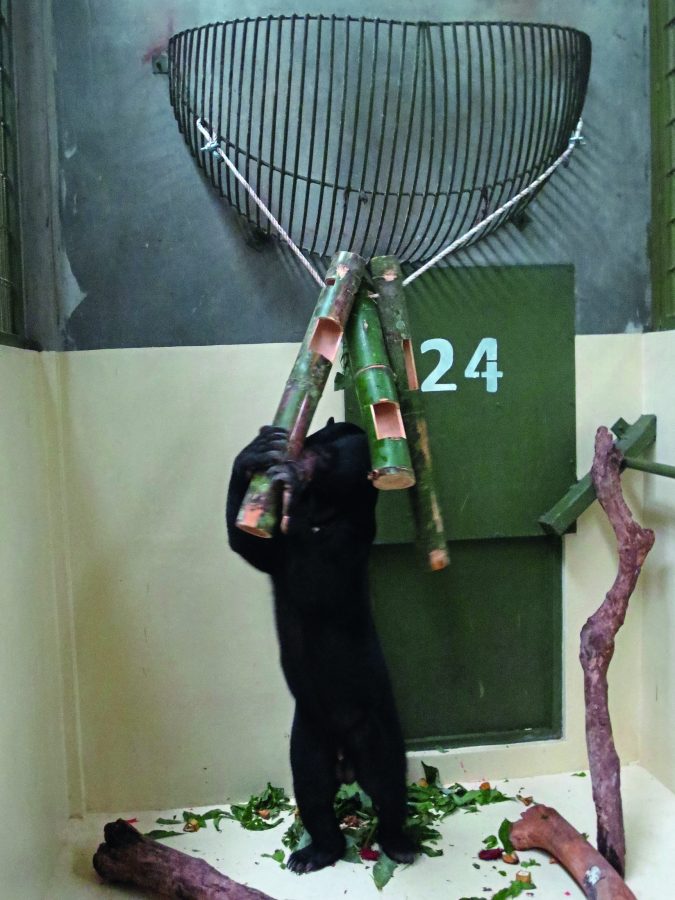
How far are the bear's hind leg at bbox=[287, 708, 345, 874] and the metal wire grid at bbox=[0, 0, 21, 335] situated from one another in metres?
1.09

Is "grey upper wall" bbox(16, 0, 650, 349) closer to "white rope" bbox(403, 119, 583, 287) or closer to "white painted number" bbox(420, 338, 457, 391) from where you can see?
"white rope" bbox(403, 119, 583, 287)

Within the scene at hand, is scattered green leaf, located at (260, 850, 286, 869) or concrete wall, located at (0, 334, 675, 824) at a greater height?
concrete wall, located at (0, 334, 675, 824)

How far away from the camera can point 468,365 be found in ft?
7.37

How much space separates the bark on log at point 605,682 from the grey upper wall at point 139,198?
0.74 meters

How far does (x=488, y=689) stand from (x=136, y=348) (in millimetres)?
1244

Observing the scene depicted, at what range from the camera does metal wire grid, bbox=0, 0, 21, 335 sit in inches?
78.3

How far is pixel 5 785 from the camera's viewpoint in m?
1.67

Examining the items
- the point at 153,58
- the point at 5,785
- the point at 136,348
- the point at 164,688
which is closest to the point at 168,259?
the point at 136,348

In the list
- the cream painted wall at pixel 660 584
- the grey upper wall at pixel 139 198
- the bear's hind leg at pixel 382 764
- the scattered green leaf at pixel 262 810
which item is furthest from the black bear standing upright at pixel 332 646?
the cream painted wall at pixel 660 584

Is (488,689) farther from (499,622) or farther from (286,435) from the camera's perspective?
(286,435)

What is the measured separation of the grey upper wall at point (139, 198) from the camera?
2.14 meters

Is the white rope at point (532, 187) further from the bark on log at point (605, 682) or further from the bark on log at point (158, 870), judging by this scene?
the bark on log at point (158, 870)

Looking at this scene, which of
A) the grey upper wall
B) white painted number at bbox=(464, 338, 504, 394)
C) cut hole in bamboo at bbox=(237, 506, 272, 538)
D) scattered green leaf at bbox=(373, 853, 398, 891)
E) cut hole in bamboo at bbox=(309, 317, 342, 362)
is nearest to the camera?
cut hole in bamboo at bbox=(237, 506, 272, 538)

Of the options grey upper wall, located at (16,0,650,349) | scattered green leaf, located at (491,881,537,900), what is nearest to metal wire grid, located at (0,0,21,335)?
grey upper wall, located at (16,0,650,349)
